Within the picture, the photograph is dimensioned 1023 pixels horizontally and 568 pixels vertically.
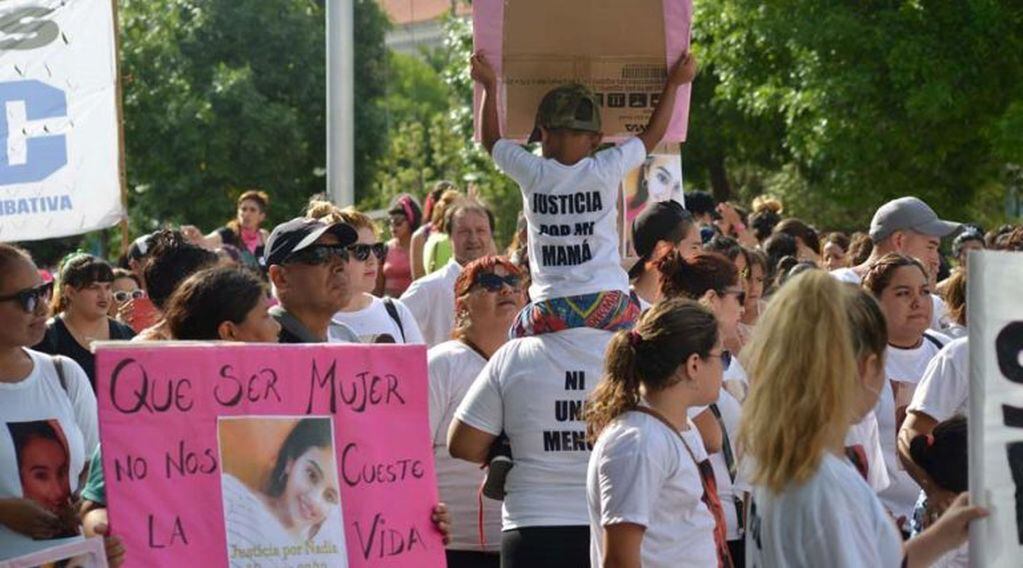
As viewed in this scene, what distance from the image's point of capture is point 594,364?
20.8ft

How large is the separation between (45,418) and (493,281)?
2.10 metres

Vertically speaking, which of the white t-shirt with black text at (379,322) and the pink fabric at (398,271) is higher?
the white t-shirt with black text at (379,322)

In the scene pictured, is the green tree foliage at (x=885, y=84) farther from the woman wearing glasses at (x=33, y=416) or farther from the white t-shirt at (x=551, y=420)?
the woman wearing glasses at (x=33, y=416)

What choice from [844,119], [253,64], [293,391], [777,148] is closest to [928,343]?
[293,391]

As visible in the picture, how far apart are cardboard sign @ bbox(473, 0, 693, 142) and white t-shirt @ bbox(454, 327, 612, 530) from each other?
34.1 inches

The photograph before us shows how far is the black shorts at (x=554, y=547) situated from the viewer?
20.8 ft

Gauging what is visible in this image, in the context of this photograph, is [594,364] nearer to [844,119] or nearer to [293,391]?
[293,391]

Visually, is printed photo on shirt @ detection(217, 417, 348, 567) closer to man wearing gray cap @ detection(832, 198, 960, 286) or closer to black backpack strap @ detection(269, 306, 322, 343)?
black backpack strap @ detection(269, 306, 322, 343)

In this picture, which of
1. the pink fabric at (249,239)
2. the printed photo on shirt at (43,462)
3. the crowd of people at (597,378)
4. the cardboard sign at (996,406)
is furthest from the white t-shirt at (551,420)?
the pink fabric at (249,239)

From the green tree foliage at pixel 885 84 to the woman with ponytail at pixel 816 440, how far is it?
16961 mm

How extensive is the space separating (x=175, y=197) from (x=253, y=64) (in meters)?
3.89

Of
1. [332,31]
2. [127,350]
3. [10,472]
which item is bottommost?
[10,472]

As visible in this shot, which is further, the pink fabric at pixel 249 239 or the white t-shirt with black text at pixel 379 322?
the pink fabric at pixel 249 239

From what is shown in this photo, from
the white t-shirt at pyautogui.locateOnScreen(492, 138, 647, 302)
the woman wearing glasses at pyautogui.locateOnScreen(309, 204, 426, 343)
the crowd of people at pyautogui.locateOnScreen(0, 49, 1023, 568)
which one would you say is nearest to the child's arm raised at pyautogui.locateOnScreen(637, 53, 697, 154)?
the crowd of people at pyautogui.locateOnScreen(0, 49, 1023, 568)
